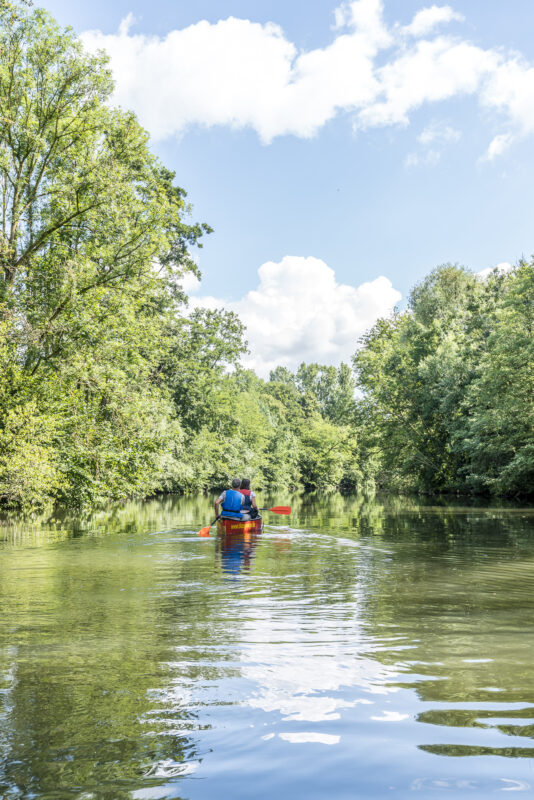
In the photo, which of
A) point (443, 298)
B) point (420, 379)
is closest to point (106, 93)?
point (420, 379)

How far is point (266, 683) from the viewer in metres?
4.66

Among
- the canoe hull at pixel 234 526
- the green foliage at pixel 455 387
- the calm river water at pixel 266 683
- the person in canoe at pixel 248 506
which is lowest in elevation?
the calm river water at pixel 266 683

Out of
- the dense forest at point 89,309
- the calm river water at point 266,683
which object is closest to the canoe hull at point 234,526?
A: the calm river water at point 266,683

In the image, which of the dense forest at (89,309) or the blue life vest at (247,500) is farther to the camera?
the dense forest at (89,309)

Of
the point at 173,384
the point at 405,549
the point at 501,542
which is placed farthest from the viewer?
the point at 173,384

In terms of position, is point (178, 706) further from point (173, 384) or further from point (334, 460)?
point (334, 460)

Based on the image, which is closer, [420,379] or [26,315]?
[26,315]

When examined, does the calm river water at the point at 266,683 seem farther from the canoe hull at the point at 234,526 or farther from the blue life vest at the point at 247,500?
the blue life vest at the point at 247,500

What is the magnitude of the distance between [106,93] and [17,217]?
5234mm

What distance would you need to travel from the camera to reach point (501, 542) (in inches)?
580

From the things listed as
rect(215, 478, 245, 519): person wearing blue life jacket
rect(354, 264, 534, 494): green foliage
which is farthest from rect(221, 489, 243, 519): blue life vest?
rect(354, 264, 534, 494): green foliage

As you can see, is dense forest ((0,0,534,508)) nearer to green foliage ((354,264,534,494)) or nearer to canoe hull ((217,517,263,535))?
green foliage ((354,264,534,494))

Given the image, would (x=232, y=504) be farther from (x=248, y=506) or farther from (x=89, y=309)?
(x=89, y=309)

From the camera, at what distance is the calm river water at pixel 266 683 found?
317cm
